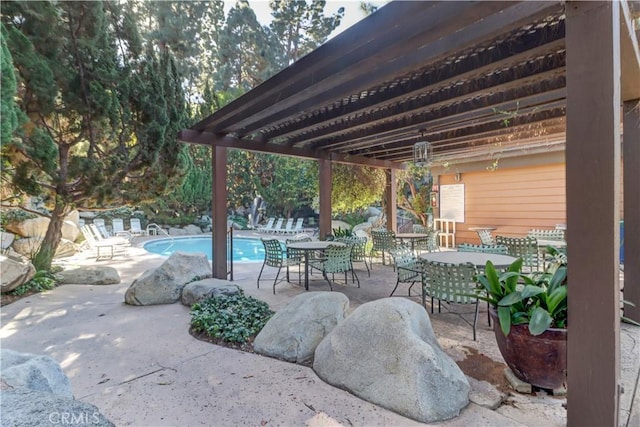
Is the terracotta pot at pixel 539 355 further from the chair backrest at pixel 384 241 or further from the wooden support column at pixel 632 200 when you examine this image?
the chair backrest at pixel 384 241

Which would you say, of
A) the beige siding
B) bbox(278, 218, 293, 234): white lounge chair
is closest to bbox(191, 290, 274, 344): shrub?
the beige siding

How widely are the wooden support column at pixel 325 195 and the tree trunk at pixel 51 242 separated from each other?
5.01 meters

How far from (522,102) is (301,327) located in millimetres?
3716

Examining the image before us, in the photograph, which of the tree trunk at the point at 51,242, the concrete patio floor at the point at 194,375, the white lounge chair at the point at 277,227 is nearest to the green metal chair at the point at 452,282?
the concrete patio floor at the point at 194,375

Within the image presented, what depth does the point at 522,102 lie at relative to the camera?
3754mm

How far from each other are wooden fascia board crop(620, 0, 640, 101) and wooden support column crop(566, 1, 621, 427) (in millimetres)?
647

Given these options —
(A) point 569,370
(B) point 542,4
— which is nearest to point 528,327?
(A) point 569,370

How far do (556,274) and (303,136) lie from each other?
4.66 m

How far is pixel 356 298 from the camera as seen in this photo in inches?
175

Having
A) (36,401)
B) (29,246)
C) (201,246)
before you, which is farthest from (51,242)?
(201,246)

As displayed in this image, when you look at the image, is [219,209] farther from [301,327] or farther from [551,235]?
[551,235]

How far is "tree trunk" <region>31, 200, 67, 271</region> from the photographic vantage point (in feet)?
18.5

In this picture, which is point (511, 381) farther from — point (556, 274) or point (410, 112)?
point (410, 112)

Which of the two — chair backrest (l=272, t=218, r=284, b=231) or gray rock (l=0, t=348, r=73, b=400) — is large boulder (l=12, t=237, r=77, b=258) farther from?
chair backrest (l=272, t=218, r=284, b=231)
